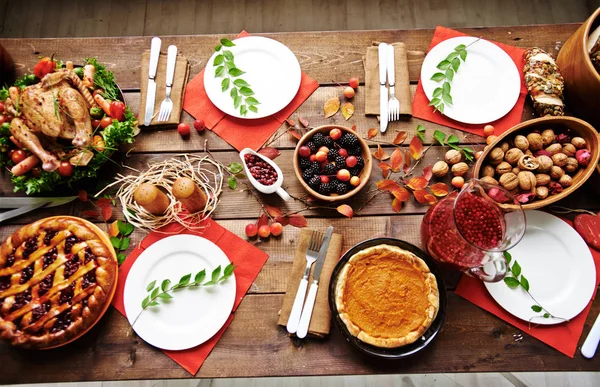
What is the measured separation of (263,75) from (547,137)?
46.8 inches

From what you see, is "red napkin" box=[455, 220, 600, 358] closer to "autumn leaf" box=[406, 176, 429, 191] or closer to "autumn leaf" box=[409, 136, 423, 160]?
"autumn leaf" box=[406, 176, 429, 191]

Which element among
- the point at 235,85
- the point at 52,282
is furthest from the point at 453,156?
the point at 52,282

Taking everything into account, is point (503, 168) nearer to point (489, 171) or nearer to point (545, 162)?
point (489, 171)

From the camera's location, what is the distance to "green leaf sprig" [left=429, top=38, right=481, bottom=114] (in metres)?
1.76

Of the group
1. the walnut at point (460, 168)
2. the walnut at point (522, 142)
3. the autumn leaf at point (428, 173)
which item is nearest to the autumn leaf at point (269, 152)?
the autumn leaf at point (428, 173)

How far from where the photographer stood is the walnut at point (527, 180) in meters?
1.58

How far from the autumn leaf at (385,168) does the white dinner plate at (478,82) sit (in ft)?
1.12

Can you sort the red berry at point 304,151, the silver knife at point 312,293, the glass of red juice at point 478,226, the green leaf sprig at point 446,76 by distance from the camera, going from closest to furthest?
1. the glass of red juice at point 478,226
2. the silver knife at point 312,293
3. the red berry at point 304,151
4. the green leaf sprig at point 446,76

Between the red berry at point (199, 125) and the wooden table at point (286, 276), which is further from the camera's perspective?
the red berry at point (199, 125)

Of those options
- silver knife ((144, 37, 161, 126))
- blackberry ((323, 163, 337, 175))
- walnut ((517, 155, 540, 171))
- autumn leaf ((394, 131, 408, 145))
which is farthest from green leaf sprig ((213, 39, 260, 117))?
walnut ((517, 155, 540, 171))

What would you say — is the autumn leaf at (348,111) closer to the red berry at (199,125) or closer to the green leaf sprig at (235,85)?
the green leaf sprig at (235,85)

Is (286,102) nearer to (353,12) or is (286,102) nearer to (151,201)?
(151,201)

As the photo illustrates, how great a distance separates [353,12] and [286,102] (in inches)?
57.4

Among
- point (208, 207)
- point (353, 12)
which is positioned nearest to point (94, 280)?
point (208, 207)
